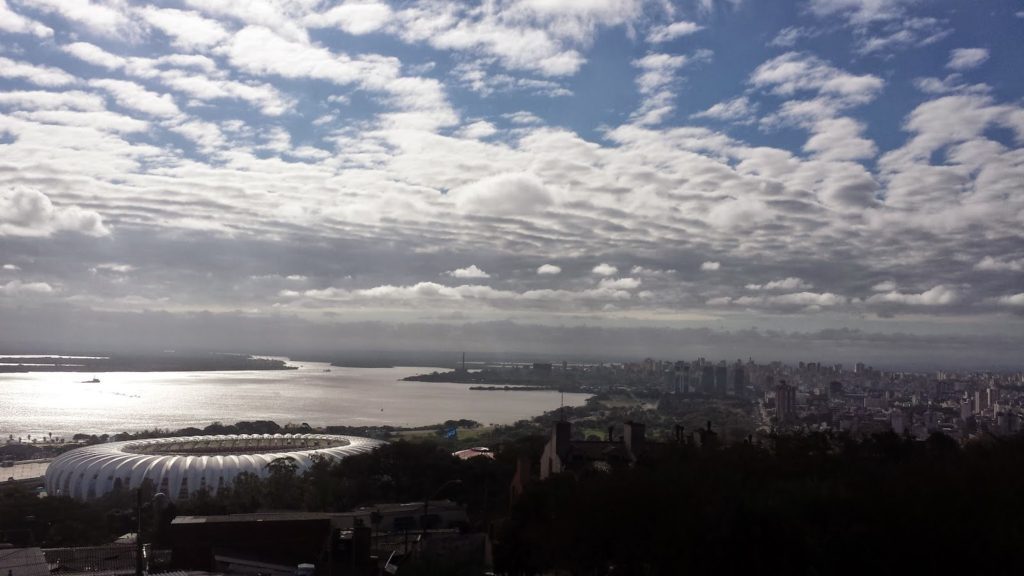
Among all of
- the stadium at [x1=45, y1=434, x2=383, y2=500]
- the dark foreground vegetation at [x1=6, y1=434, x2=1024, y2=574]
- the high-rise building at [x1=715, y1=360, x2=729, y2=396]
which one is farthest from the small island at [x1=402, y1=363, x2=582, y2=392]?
the dark foreground vegetation at [x1=6, y1=434, x2=1024, y2=574]

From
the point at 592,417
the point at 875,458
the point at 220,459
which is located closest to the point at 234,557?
the point at 875,458

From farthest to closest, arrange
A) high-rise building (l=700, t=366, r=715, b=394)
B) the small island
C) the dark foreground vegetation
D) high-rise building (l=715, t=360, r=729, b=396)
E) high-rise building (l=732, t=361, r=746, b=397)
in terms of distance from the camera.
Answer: the small island → high-rise building (l=700, t=366, r=715, b=394) → high-rise building (l=715, t=360, r=729, b=396) → high-rise building (l=732, t=361, r=746, b=397) → the dark foreground vegetation

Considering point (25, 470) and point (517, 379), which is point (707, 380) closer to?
point (517, 379)

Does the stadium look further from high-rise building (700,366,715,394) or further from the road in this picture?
high-rise building (700,366,715,394)

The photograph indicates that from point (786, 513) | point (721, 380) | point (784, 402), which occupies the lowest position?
point (784, 402)

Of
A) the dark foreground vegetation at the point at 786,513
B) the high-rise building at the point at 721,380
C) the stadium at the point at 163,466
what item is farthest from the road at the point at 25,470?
the high-rise building at the point at 721,380

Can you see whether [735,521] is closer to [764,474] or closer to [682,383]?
[764,474]

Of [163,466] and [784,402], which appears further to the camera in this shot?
[784,402]

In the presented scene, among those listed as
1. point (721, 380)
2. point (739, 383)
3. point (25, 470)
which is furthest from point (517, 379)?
point (25, 470)
